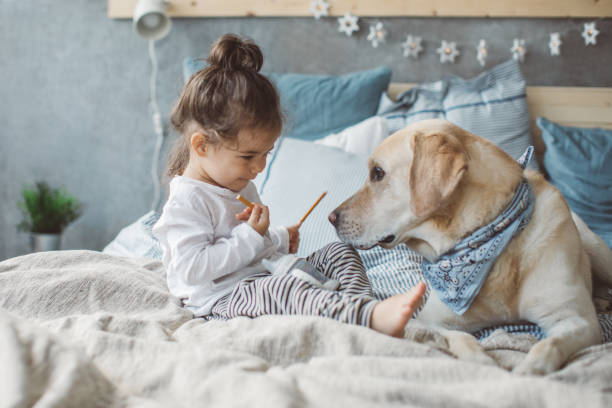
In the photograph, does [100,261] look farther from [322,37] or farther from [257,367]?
[322,37]

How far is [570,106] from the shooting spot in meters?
2.51

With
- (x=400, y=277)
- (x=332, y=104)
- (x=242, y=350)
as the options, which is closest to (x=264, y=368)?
(x=242, y=350)

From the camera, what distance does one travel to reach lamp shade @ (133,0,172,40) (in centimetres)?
258

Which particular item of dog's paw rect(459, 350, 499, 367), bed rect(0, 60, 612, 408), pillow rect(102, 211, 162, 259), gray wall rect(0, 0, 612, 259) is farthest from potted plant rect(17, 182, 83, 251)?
dog's paw rect(459, 350, 499, 367)

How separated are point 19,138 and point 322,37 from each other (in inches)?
78.7

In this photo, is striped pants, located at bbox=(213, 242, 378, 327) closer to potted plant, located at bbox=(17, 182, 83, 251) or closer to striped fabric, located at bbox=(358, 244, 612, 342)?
striped fabric, located at bbox=(358, 244, 612, 342)

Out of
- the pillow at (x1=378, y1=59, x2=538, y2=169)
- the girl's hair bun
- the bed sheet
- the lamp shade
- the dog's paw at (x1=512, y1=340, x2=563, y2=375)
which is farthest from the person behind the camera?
the lamp shade

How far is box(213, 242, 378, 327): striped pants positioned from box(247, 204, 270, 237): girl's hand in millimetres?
121

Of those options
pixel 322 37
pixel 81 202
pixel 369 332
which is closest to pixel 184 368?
pixel 369 332

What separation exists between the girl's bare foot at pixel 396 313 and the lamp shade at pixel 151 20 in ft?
7.37

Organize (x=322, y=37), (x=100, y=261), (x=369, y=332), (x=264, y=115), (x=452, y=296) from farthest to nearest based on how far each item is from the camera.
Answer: (x=322, y=37), (x=100, y=261), (x=264, y=115), (x=452, y=296), (x=369, y=332)

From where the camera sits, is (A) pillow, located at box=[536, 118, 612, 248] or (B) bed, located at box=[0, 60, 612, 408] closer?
(B) bed, located at box=[0, 60, 612, 408]

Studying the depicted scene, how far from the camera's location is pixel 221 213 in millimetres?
1267

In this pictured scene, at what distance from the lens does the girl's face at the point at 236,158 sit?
48.9 inches
